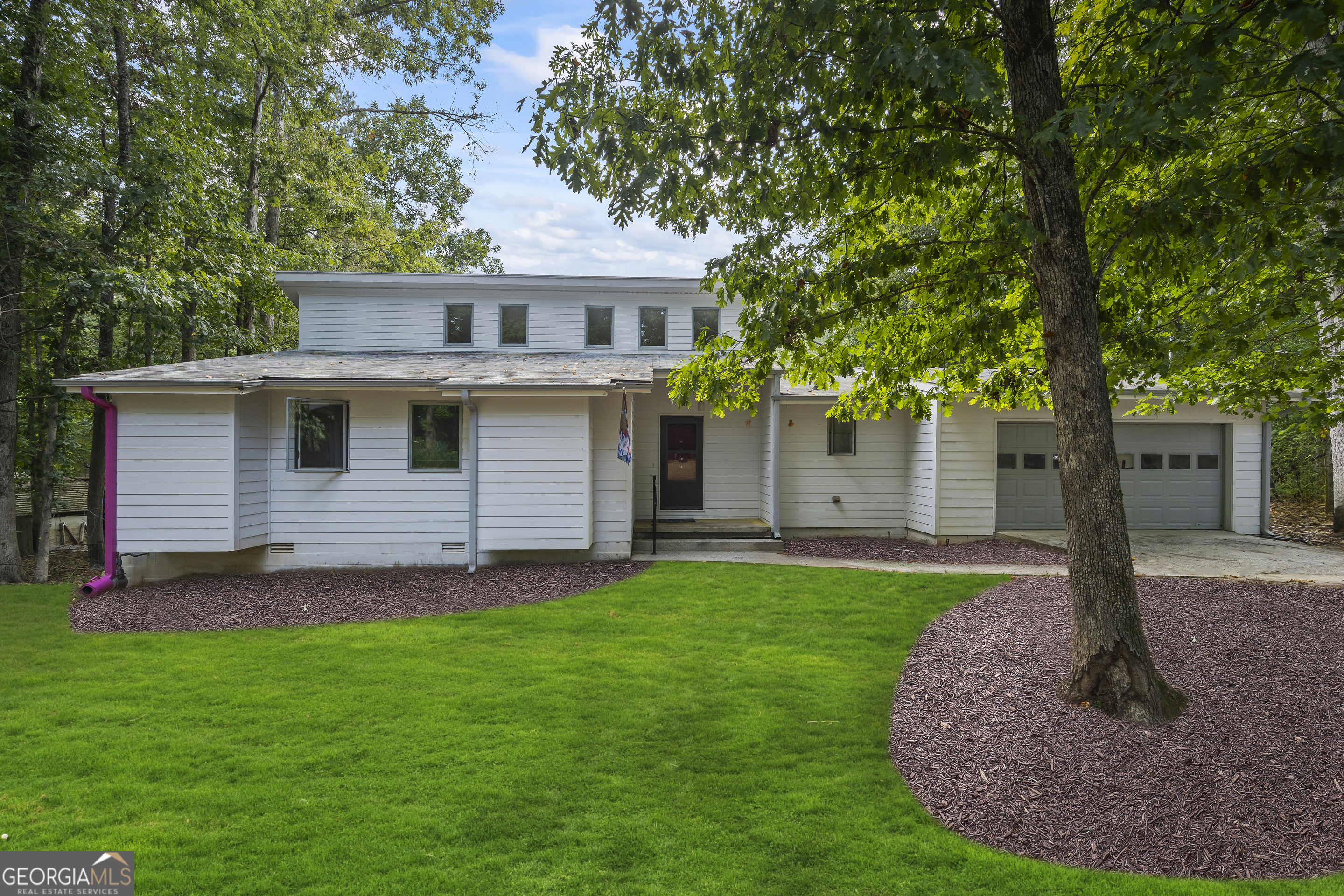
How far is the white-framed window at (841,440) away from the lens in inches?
487

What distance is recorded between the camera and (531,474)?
9570 millimetres

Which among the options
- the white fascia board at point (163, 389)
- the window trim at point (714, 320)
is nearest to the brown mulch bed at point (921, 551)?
the window trim at point (714, 320)

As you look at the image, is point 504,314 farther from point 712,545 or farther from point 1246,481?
point 1246,481

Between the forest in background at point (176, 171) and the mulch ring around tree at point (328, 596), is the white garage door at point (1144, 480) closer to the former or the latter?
the mulch ring around tree at point (328, 596)

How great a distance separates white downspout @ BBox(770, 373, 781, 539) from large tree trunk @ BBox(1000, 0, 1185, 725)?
675 centimetres

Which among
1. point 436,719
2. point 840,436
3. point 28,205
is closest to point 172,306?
point 28,205

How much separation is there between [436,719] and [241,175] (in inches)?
588

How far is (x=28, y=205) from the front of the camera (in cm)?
968

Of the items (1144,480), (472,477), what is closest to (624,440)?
(472,477)

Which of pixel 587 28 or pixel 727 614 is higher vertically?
pixel 587 28

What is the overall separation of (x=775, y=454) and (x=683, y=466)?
2.26m

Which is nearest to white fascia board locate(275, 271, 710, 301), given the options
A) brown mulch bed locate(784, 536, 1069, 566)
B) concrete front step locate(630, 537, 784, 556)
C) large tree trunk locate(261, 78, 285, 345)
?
large tree trunk locate(261, 78, 285, 345)

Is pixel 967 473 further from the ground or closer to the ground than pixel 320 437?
closer to the ground

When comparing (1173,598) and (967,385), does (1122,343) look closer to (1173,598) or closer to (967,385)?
(967,385)
